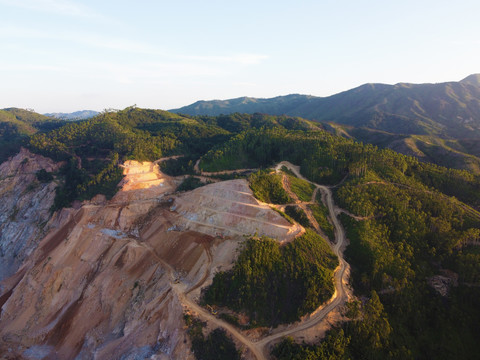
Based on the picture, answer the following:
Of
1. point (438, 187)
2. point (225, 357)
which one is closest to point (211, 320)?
point (225, 357)

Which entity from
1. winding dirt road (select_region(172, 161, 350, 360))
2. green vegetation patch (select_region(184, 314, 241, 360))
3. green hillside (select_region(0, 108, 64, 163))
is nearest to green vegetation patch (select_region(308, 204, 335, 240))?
winding dirt road (select_region(172, 161, 350, 360))

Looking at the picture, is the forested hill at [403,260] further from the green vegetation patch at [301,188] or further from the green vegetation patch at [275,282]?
the green vegetation patch at [301,188]

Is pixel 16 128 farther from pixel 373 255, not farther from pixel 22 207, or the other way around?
pixel 373 255

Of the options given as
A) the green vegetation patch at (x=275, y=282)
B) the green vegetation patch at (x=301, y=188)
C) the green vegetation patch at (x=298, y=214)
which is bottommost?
the green vegetation patch at (x=275, y=282)

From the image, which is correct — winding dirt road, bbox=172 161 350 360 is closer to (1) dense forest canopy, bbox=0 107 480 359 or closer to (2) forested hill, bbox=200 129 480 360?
(1) dense forest canopy, bbox=0 107 480 359

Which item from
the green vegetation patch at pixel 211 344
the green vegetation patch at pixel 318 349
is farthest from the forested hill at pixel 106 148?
the green vegetation patch at pixel 318 349

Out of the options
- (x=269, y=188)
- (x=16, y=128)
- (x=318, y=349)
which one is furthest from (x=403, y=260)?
(x=16, y=128)
